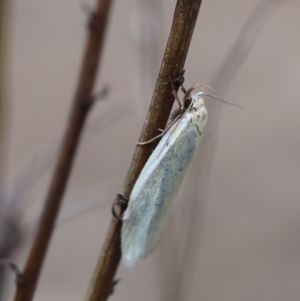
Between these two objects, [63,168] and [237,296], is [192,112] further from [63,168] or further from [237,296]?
[237,296]

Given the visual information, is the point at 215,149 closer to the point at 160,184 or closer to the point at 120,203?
the point at 160,184

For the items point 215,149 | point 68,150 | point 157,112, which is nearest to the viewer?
point 157,112

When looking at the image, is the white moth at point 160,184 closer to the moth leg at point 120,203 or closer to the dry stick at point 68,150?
the moth leg at point 120,203

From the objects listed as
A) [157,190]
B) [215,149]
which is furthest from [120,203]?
[215,149]

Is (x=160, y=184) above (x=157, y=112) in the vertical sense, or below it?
below

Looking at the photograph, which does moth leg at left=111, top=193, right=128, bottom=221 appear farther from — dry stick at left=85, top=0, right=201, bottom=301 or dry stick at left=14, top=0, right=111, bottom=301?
dry stick at left=14, top=0, right=111, bottom=301

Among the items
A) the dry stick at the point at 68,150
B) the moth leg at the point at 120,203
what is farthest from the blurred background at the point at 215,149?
the moth leg at the point at 120,203

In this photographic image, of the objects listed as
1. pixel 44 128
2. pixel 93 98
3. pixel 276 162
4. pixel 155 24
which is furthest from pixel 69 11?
pixel 93 98
